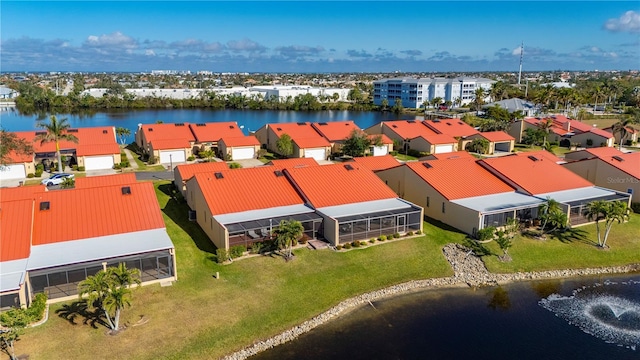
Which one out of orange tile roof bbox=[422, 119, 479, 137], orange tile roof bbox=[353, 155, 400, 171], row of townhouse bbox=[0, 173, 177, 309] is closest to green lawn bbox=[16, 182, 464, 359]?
row of townhouse bbox=[0, 173, 177, 309]

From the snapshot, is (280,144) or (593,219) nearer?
(593,219)

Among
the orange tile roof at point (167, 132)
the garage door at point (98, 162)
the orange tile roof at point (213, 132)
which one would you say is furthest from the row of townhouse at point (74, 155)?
the orange tile roof at point (213, 132)

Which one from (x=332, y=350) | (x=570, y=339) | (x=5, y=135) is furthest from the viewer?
(x=5, y=135)

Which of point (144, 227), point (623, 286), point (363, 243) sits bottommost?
point (623, 286)

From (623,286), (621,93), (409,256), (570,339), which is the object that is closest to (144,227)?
(409,256)

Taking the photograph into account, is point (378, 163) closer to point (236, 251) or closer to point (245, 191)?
point (245, 191)

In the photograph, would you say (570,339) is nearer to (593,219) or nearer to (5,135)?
(593,219)
